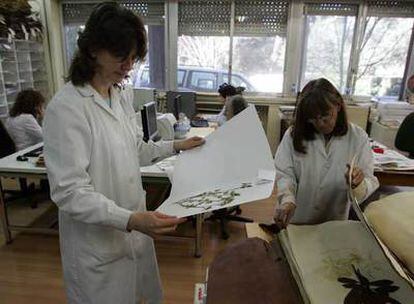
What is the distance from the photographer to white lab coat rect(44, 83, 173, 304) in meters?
0.86

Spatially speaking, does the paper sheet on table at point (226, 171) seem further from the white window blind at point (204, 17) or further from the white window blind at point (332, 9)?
the white window blind at point (332, 9)

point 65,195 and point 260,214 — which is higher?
point 65,195

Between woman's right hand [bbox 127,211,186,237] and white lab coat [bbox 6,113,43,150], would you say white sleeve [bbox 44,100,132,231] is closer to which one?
woman's right hand [bbox 127,211,186,237]

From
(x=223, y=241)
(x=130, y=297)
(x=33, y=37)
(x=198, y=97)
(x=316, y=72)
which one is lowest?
(x=223, y=241)

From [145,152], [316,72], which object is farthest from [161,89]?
[145,152]

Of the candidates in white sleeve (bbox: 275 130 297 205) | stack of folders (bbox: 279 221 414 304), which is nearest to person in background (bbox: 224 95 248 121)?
white sleeve (bbox: 275 130 297 205)

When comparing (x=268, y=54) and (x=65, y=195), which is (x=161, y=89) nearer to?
(x=268, y=54)

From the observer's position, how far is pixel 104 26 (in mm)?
866

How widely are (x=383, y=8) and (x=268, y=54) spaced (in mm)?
1660

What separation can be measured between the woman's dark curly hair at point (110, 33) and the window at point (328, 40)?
13.4ft

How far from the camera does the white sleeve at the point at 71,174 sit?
85cm

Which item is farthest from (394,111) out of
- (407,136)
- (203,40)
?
(203,40)

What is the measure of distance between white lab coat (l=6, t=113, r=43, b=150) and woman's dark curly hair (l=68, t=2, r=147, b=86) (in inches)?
95.4

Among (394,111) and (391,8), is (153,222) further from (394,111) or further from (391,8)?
(391,8)
